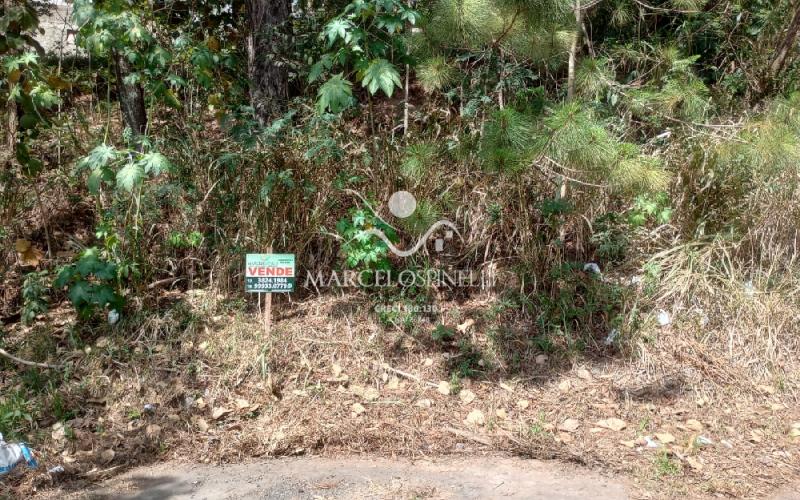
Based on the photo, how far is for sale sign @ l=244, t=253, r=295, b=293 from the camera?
14.0 ft

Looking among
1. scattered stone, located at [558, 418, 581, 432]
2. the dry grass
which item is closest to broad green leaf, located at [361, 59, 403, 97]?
the dry grass

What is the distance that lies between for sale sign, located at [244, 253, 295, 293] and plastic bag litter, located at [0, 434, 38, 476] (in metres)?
1.47

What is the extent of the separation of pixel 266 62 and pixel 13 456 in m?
3.15

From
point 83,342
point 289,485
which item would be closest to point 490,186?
point 289,485

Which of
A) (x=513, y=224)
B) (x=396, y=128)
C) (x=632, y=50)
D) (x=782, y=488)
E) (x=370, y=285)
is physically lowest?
(x=782, y=488)

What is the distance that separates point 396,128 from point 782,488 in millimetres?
3431

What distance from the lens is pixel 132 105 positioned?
5.21 m

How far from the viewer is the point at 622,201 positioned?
5000 millimetres

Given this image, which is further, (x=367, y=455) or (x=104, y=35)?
(x=104, y=35)

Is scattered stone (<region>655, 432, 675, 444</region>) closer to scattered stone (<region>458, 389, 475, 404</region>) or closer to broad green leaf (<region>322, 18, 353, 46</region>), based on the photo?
scattered stone (<region>458, 389, 475, 404</region>)

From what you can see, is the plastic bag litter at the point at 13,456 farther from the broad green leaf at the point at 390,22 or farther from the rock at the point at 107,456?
the broad green leaf at the point at 390,22

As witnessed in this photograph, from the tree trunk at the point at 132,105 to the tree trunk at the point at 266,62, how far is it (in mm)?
867

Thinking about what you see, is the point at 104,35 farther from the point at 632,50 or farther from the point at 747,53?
the point at 747,53

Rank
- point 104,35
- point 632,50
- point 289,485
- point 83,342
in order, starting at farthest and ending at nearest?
point 632,50, point 83,342, point 104,35, point 289,485
